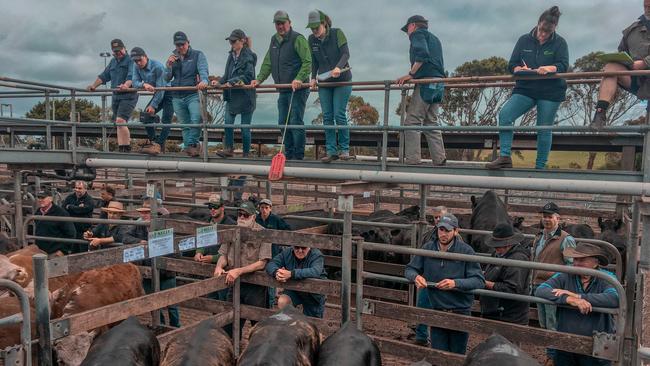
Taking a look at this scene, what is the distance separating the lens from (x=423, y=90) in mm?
6523

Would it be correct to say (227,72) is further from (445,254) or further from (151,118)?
(445,254)

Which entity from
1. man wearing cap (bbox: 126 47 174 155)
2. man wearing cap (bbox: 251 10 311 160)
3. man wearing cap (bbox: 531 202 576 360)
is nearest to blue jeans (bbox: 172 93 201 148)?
man wearing cap (bbox: 126 47 174 155)

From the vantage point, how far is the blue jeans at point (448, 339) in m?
5.07

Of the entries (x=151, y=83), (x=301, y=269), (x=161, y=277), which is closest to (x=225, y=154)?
(x=161, y=277)

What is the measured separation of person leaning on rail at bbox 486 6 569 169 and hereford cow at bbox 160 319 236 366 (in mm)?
3493

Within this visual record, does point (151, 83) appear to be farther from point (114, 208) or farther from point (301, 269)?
point (301, 269)

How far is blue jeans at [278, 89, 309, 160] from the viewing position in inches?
296

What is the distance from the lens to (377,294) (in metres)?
6.98

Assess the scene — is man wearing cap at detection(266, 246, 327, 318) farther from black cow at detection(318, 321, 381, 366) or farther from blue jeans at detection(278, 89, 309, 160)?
blue jeans at detection(278, 89, 309, 160)

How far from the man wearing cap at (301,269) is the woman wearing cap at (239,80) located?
2654mm

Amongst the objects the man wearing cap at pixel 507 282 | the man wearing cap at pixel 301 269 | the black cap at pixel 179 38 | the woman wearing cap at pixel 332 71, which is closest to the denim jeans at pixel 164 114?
the black cap at pixel 179 38

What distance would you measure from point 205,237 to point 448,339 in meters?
2.56

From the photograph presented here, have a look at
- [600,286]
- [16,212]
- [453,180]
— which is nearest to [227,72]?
[16,212]

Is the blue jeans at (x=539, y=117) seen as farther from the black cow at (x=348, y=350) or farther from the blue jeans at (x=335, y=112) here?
the black cow at (x=348, y=350)
